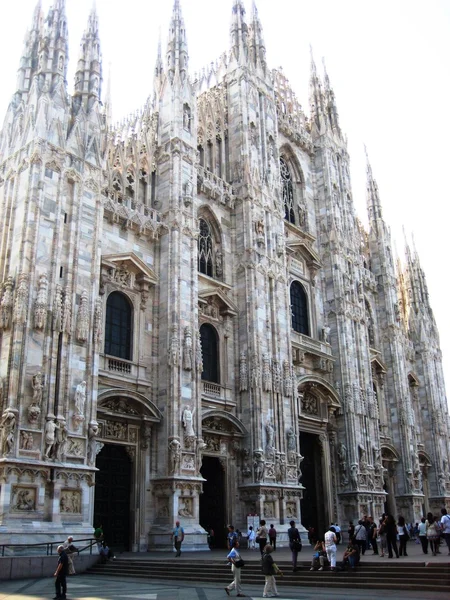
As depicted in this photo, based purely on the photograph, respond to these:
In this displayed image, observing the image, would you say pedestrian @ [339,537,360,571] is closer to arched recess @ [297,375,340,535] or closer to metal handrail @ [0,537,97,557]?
metal handrail @ [0,537,97,557]

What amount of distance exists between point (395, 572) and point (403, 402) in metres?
25.2

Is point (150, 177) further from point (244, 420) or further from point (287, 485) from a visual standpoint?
point (287, 485)

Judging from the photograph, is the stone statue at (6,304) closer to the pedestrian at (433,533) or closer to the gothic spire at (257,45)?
the pedestrian at (433,533)

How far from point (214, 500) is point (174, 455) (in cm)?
464

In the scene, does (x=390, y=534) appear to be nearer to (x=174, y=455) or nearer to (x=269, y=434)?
(x=174, y=455)

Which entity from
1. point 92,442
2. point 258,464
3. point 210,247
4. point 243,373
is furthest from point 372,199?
point 92,442

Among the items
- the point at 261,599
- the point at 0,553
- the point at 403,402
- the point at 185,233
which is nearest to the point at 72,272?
the point at 185,233

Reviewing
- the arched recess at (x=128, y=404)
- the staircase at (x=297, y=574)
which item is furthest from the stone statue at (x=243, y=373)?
the staircase at (x=297, y=574)

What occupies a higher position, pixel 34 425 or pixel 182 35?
pixel 182 35

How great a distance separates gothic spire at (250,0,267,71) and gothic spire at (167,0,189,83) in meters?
5.30

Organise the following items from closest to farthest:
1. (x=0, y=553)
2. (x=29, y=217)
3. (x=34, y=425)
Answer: (x=0, y=553) < (x=34, y=425) < (x=29, y=217)

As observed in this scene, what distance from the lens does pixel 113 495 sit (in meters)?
22.8

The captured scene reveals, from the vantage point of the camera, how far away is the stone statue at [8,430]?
18281mm

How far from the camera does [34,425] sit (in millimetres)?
19109
